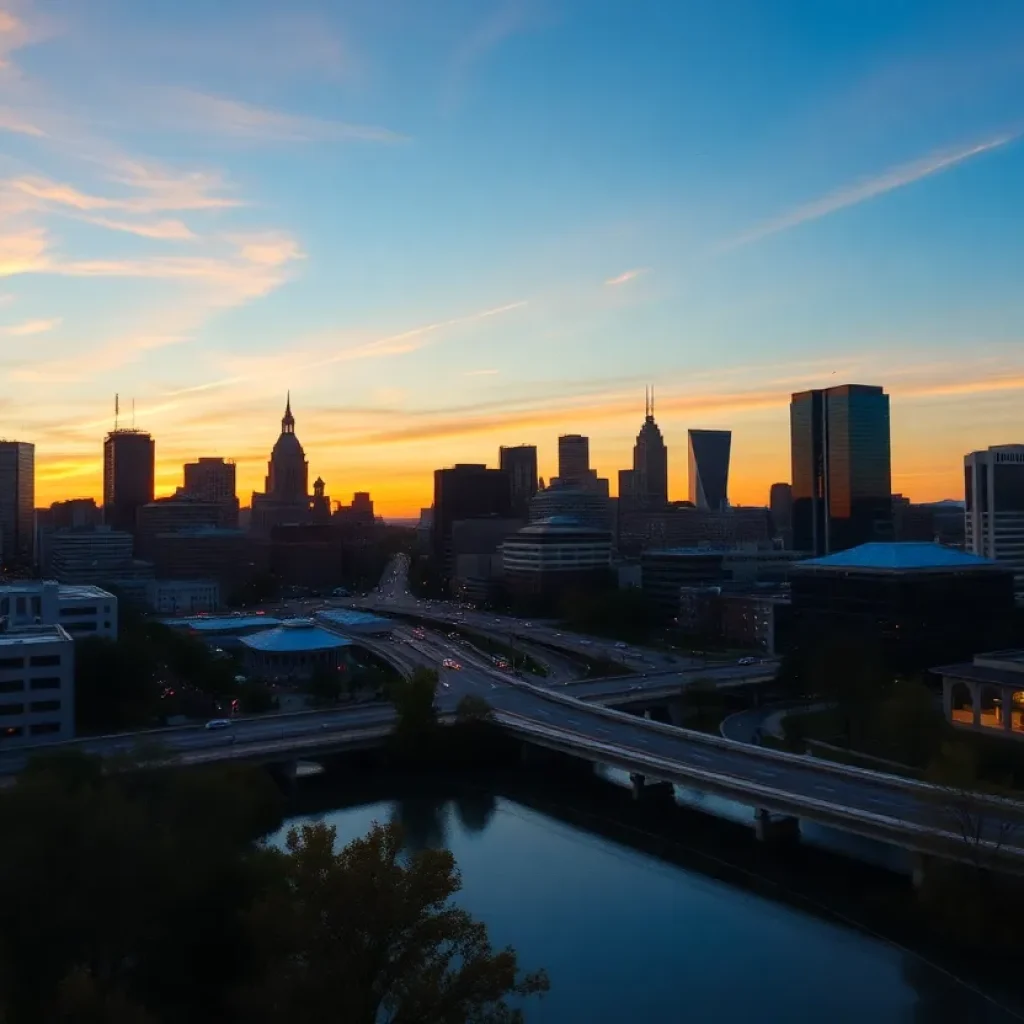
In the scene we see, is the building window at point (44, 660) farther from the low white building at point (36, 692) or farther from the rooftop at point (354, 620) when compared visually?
the rooftop at point (354, 620)

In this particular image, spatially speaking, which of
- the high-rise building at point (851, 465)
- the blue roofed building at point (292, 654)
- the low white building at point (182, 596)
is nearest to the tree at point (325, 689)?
the blue roofed building at point (292, 654)

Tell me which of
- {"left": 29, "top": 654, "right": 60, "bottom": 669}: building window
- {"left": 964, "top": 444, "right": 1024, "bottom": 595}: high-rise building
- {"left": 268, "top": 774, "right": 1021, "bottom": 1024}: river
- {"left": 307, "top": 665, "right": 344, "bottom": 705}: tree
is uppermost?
{"left": 964, "top": 444, "right": 1024, "bottom": 595}: high-rise building

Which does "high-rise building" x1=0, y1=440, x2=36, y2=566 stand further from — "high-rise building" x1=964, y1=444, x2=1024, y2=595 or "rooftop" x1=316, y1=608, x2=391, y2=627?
"high-rise building" x1=964, y1=444, x2=1024, y2=595

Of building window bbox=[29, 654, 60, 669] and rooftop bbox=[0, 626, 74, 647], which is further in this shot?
rooftop bbox=[0, 626, 74, 647]

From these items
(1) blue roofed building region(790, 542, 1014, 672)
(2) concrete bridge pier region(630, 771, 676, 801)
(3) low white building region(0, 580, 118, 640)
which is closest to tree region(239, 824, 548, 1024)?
(2) concrete bridge pier region(630, 771, 676, 801)

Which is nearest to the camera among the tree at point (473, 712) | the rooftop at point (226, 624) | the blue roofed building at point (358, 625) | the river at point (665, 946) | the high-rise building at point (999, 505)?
the river at point (665, 946)

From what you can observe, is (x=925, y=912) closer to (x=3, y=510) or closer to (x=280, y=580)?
(x=280, y=580)
